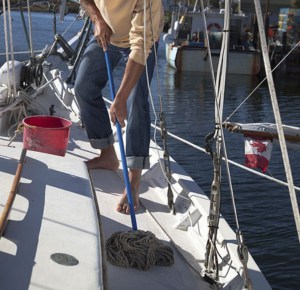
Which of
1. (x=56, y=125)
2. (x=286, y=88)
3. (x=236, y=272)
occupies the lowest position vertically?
(x=286, y=88)

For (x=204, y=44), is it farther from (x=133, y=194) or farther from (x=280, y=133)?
(x=280, y=133)

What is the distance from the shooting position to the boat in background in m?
27.0

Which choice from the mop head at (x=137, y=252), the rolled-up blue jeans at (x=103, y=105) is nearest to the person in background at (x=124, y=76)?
the rolled-up blue jeans at (x=103, y=105)

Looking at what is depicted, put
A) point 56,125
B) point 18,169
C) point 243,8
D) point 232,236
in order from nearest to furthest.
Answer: point 18,169 < point 232,236 < point 56,125 < point 243,8

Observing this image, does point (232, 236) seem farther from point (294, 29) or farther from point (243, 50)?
point (294, 29)

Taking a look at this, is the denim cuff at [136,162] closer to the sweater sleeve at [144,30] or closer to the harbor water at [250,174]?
the harbor water at [250,174]

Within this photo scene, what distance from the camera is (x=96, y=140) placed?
13.0ft

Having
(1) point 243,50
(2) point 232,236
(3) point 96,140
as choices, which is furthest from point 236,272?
(1) point 243,50

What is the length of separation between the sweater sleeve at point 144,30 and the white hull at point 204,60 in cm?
2374

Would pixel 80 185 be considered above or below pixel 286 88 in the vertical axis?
above

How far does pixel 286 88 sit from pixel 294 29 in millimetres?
10601

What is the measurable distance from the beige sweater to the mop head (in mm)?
867

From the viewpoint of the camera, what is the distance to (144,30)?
3031 millimetres

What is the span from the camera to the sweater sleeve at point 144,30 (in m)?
3.08
